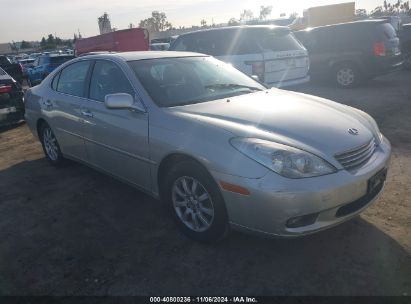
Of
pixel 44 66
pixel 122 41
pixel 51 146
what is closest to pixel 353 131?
pixel 51 146

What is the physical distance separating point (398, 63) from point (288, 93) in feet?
26.5

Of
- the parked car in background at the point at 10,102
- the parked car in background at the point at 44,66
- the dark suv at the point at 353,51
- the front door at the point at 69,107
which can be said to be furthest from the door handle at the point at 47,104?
the parked car in background at the point at 44,66

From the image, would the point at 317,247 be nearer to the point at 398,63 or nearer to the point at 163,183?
the point at 163,183

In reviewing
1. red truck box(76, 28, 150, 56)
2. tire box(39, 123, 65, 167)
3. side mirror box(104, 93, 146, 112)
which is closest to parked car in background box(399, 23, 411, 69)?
red truck box(76, 28, 150, 56)

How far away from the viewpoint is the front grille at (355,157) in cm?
301

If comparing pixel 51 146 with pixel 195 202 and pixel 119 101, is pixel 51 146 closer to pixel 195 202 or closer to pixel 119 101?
pixel 119 101

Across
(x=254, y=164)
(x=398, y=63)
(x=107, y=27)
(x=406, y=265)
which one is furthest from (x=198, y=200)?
(x=107, y=27)

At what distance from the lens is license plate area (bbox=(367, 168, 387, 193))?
3128 millimetres

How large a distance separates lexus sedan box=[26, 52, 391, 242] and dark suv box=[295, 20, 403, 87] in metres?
7.28

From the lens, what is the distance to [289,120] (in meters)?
3.33

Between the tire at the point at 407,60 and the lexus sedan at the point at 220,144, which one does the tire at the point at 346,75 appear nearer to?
the tire at the point at 407,60

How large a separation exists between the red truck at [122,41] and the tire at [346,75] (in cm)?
783

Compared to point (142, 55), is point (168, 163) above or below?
below

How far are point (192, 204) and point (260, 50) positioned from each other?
5187 millimetres
